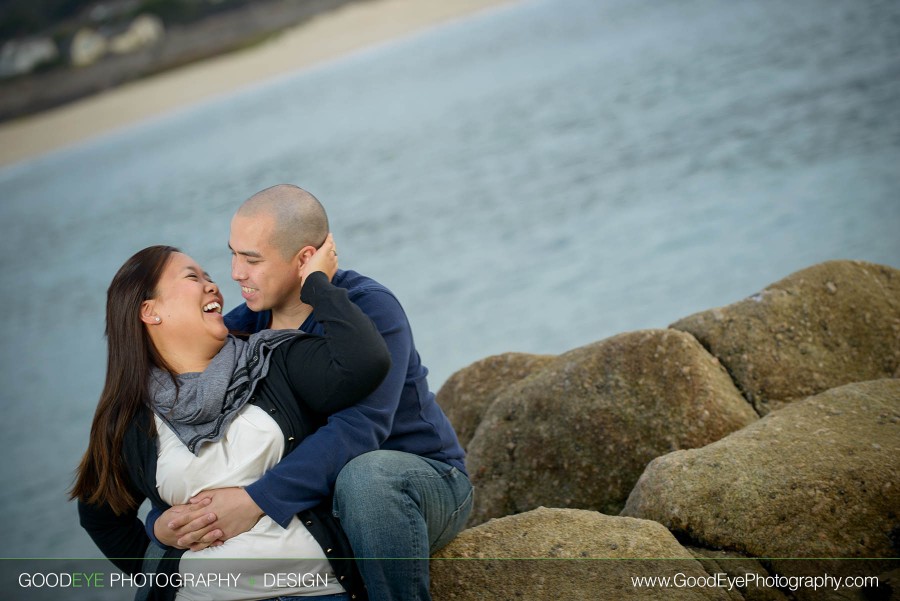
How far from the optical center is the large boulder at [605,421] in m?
3.87

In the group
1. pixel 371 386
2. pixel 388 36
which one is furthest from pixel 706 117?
pixel 388 36

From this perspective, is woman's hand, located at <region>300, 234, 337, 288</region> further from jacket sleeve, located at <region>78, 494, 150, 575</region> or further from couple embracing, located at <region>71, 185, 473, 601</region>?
jacket sleeve, located at <region>78, 494, 150, 575</region>

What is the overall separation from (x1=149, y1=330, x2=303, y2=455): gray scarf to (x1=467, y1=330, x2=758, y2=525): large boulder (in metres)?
1.50

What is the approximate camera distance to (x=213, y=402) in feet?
8.95

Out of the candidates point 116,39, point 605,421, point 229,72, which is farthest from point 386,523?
point 116,39

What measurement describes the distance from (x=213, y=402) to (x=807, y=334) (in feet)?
8.81

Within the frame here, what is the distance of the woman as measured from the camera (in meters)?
2.71

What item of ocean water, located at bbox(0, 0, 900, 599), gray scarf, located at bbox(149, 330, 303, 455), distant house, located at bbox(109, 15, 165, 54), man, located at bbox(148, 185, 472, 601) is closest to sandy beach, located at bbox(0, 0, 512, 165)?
distant house, located at bbox(109, 15, 165, 54)

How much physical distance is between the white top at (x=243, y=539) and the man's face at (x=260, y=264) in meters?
0.47

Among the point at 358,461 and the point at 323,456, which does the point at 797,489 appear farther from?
the point at 323,456

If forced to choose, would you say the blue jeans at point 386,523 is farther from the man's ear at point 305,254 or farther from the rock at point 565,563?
the man's ear at point 305,254

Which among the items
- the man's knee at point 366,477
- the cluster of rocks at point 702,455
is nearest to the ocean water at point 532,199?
the cluster of rocks at point 702,455

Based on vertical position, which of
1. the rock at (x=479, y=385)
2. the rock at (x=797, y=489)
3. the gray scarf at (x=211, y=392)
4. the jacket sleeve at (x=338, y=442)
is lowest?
the rock at (x=479, y=385)

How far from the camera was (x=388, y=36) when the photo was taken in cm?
6009
